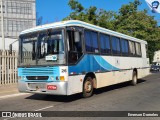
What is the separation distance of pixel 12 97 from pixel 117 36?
6334 millimetres

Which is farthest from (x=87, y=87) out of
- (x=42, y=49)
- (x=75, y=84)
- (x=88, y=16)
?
(x=88, y=16)

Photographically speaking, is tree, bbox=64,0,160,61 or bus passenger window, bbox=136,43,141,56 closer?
bus passenger window, bbox=136,43,141,56

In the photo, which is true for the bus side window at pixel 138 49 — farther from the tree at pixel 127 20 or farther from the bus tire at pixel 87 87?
the tree at pixel 127 20

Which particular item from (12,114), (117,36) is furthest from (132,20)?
(12,114)

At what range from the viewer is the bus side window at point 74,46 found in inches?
421

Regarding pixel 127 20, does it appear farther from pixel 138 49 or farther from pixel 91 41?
pixel 91 41

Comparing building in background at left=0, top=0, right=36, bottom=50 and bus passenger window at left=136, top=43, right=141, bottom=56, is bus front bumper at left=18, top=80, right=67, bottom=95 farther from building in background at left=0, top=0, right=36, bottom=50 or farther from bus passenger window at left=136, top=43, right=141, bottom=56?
building in background at left=0, top=0, right=36, bottom=50

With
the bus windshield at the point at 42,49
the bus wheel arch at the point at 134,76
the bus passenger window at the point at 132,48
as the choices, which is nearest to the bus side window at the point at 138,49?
the bus passenger window at the point at 132,48

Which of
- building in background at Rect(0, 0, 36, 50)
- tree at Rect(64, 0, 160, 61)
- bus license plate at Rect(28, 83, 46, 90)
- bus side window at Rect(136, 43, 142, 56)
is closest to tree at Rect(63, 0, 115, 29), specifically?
tree at Rect(64, 0, 160, 61)

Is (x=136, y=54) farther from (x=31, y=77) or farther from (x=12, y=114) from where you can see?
(x=12, y=114)

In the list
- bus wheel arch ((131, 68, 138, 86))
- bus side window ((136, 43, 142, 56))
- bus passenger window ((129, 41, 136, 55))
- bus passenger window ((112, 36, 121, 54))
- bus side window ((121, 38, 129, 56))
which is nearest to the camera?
A: bus passenger window ((112, 36, 121, 54))

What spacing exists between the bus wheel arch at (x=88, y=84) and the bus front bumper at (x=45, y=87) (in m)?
1.54

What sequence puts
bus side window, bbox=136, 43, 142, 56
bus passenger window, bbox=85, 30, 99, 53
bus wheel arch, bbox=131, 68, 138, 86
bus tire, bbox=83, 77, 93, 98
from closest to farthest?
1. bus tire, bbox=83, 77, 93, 98
2. bus passenger window, bbox=85, 30, 99, 53
3. bus wheel arch, bbox=131, 68, 138, 86
4. bus side window, bbox=136, 43, 142, 56

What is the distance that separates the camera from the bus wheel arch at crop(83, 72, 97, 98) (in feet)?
38.4
